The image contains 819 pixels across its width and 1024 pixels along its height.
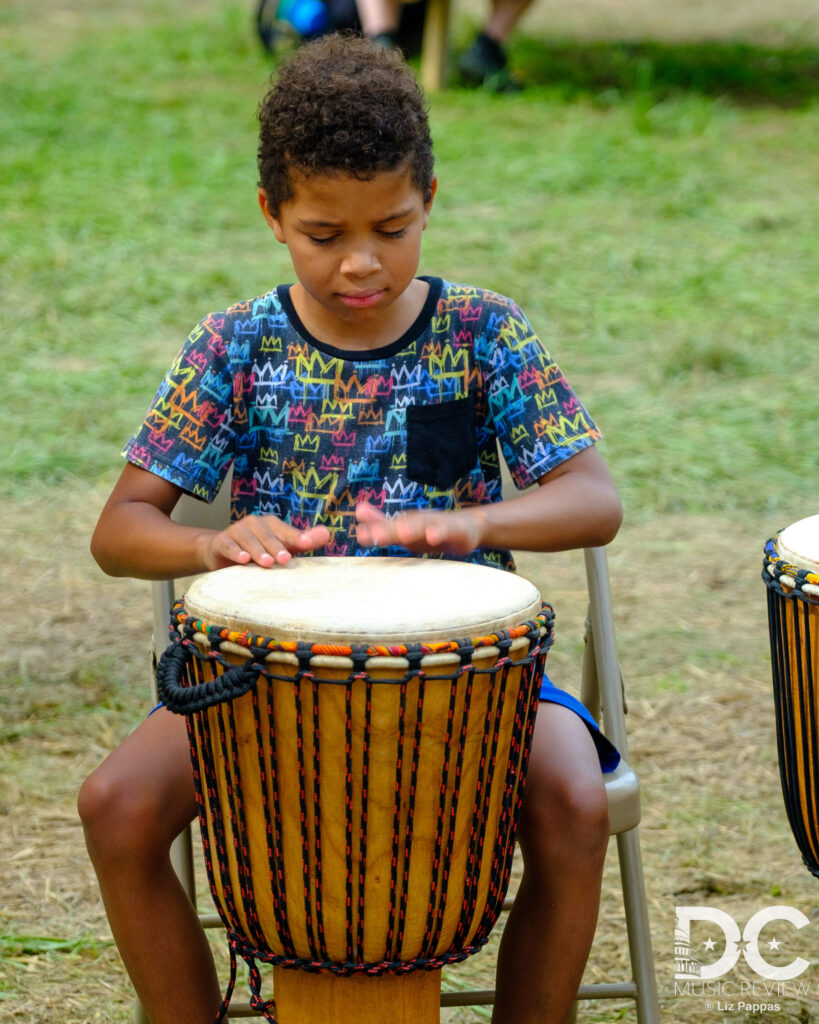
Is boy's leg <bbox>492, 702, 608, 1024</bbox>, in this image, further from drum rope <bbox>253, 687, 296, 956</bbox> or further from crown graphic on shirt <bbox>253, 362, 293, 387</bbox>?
crown graphic on shirt <bbox>253, 362, 293, 387</bbox>

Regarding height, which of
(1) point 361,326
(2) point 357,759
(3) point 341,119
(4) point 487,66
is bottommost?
(4) point 487,66

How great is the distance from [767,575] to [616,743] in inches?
14.7

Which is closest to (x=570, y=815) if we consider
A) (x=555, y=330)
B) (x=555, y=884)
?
(x=555, y=884)

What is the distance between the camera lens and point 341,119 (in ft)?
6.15

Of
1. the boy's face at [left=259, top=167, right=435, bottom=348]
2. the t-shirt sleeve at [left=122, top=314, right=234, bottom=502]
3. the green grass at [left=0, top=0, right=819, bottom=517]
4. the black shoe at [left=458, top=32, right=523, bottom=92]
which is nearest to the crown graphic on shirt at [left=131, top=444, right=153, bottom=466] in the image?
the t-shirt sleeve at [left=122, top=314, right=234, bottom=502]

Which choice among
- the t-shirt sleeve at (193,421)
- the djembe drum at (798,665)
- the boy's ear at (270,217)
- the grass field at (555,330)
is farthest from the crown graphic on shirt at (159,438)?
the grass field at (555,330)

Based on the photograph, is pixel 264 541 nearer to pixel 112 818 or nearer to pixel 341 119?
pixel 112 818

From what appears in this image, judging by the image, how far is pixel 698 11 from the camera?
37.4 ft

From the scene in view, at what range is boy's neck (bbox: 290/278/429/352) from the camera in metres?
2.07

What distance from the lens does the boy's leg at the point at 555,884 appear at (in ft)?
5.87

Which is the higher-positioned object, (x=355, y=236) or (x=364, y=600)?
(x=355, y=236)

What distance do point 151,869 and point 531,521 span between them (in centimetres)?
67

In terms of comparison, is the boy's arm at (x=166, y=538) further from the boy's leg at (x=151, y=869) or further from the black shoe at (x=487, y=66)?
the black shoe at (x=487, y=66)

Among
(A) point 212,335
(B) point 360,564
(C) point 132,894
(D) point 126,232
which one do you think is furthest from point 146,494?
(D) point 126,232
